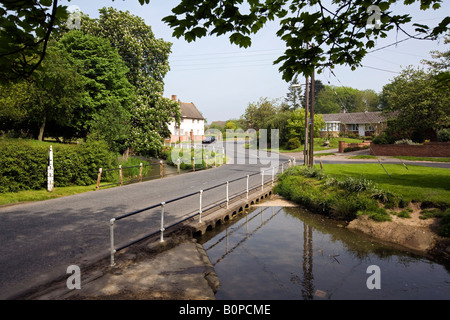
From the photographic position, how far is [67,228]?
8328 mm

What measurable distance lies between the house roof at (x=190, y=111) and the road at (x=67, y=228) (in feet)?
189

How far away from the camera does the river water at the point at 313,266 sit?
629cm

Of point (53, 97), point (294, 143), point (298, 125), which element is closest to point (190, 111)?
point (298, 125)

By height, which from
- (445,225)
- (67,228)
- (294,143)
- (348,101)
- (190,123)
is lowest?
(445,225)

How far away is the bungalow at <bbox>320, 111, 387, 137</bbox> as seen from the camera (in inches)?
2282

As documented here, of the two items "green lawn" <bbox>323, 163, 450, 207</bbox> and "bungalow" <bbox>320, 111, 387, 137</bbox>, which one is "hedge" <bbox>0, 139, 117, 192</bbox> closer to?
"green lawn" <bbox>323, 163, 450, 207</bbox>

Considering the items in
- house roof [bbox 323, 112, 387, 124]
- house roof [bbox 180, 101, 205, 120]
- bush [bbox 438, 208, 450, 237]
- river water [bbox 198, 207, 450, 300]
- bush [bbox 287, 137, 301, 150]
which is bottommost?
river water [bbox 198, 207, 450, 300]

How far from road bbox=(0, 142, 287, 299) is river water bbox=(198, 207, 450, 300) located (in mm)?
2346

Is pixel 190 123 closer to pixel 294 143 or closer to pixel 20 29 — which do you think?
pixel 294 143

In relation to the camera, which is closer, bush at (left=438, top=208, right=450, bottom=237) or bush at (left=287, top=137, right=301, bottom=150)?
bush at (left=438, top=208, right=450, bottom=237)

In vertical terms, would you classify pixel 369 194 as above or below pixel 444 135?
below

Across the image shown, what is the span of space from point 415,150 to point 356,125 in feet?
116

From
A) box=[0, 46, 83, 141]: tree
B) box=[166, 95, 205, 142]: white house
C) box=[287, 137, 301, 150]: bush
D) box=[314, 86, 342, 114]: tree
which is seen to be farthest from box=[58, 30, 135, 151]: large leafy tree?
box=[314, 86, 342, 114]: tree
